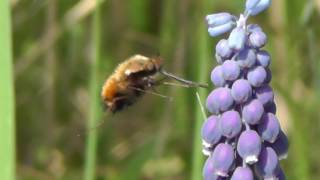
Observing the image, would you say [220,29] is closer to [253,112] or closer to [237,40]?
[237,40]

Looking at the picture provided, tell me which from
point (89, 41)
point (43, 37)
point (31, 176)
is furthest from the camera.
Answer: point (89, 41)

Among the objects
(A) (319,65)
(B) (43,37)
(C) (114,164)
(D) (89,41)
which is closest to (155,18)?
(D) (89,41)

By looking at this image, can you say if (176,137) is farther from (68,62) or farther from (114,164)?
(68,62)

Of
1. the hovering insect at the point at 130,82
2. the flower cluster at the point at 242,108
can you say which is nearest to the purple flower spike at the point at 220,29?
the flower cluster at the point at 242,108

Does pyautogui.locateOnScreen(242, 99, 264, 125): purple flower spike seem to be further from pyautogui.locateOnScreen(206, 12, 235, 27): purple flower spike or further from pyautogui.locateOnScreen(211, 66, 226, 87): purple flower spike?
pyautogui.locateOnScreen(206, 12, 235, 27): purple flower spike

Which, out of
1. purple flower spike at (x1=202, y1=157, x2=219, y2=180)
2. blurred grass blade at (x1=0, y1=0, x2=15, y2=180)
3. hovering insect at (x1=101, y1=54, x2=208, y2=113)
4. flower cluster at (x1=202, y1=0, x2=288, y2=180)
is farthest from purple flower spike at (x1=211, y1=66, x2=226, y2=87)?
blurred grass blade at (x1=0, y1=0, x2=15, y2=180)

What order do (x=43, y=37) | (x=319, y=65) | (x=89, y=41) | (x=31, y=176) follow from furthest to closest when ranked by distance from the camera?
(x=89, y=41), (x=43, y=37), (x=31, y=176), (x=319, y=65)

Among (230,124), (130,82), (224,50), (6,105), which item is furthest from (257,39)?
(6,105)

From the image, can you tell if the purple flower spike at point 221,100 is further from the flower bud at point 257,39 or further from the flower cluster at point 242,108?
the flower bud at point 257,39
